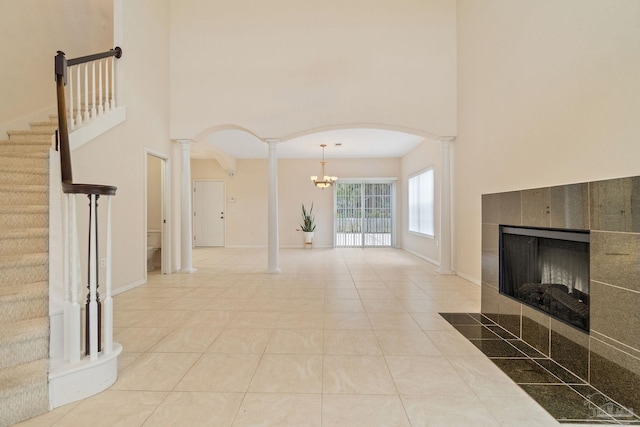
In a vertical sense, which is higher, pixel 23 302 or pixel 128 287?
pixel 23 302

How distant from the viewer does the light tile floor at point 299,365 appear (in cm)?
167

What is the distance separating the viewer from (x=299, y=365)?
2.21 m

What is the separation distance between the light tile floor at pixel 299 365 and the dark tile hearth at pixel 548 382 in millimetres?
82

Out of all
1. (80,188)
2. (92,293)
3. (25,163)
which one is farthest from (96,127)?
(92,293)

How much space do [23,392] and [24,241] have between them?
3.64 ft

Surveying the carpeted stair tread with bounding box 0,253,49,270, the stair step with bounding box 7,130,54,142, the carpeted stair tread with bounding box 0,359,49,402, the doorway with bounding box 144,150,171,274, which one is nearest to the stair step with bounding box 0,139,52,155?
the stair step with bounding box 7,130,54,142

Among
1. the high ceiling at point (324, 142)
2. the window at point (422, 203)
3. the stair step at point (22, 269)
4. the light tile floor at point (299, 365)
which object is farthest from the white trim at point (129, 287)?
the window at point (422, 203)

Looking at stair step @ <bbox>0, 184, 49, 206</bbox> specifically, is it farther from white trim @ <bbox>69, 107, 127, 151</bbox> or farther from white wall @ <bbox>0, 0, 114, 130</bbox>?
white wall @ <bbox>0, 0, 114, 130</bbox>

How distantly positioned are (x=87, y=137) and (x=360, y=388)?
12.6 ft

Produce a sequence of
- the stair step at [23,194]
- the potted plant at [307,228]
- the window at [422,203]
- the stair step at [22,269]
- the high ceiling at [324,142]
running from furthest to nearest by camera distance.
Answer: the potted plant at [307,228]
the window at [422,203]
the high ceiling at [324,142]
the stair step at [23,194]
the stair step at [22,269]

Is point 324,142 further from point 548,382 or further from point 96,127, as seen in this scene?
point 548,382

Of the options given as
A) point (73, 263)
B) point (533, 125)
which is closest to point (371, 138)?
point (533, 125)

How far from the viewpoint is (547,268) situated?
8.16ft

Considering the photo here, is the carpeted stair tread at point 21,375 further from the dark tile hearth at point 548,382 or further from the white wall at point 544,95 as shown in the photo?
the white wall at point 544,95
